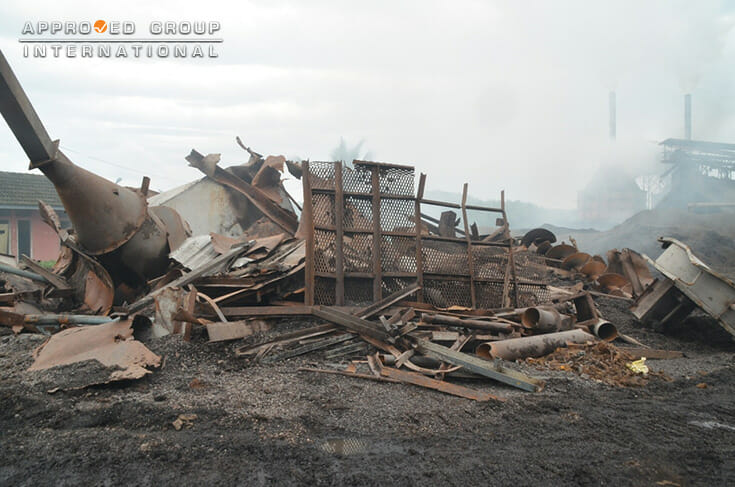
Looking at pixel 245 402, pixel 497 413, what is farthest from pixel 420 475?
pixel 245 402

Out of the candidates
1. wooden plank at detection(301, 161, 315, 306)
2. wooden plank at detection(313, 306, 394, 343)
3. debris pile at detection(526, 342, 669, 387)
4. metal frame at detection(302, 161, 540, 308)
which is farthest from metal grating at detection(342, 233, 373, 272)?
debris pile at detection(526, 342, 669, 387)

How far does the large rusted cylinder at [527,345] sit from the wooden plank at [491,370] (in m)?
0.69

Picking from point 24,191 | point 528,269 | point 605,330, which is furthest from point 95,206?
point 24,191

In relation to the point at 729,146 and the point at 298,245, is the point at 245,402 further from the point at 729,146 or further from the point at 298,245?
the point at 729,146

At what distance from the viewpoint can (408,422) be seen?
4125 millimetres

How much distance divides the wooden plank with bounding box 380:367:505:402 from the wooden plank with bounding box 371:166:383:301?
2.16 meters

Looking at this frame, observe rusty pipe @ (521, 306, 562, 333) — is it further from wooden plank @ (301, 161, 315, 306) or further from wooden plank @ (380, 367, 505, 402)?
wooden plank @ (301, 161, 315, 306)

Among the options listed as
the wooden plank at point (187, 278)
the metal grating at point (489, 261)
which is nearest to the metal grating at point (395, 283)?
the metal grating at point (489, 261)

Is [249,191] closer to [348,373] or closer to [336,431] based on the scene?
[348,373]

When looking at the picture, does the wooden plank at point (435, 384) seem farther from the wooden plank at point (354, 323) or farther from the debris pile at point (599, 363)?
the debris pile at point (599, 363)

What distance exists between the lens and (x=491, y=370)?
5.40 m

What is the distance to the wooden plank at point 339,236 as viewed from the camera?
24.1 ft

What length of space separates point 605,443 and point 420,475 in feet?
5.44

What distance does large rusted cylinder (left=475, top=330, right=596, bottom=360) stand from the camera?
6.34 meters
